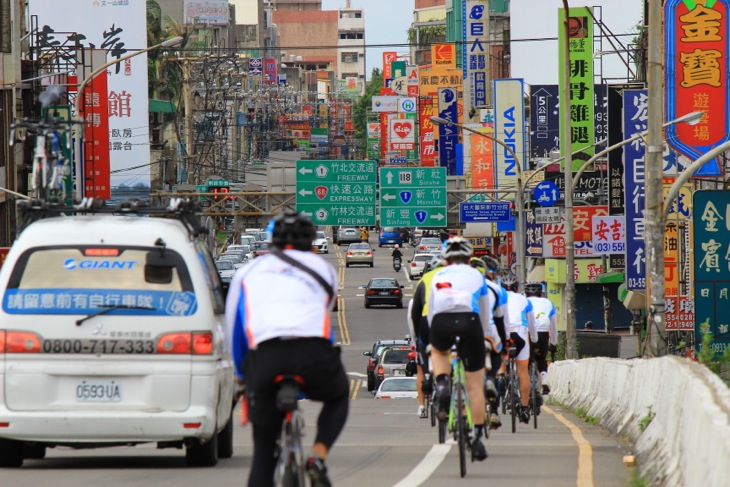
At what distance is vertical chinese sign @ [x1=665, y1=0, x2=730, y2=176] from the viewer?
26.6 meters

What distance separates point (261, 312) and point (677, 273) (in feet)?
89.4

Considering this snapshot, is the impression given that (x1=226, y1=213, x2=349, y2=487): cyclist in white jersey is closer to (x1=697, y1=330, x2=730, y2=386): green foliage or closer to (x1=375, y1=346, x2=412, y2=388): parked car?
(x1=697, y1=330, x2=730, y2=386): green foliage

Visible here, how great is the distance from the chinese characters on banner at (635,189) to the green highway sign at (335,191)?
45.5 feet

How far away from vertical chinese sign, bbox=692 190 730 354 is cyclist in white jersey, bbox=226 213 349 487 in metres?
13.8

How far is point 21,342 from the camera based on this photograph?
10266 millimetres

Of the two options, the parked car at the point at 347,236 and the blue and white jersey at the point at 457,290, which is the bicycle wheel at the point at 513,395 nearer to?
the blue and white jersey at the point at 457,290

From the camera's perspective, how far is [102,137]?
50844 mm

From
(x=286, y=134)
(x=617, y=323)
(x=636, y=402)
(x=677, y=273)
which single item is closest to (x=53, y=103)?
(x=636, y=402)

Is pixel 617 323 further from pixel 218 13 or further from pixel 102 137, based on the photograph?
pixel 218 13

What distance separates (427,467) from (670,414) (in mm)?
1903

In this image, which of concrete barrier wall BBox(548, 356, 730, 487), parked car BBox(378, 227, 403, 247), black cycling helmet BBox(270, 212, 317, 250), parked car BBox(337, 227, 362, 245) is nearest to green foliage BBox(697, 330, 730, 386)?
concrete barrier wall BBox(548, 356, 730, 487)

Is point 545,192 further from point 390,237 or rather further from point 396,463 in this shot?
point 390,237

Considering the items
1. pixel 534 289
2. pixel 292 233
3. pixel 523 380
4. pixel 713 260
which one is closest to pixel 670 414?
pixel 292 233

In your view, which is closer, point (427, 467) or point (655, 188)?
point (427, 467)
